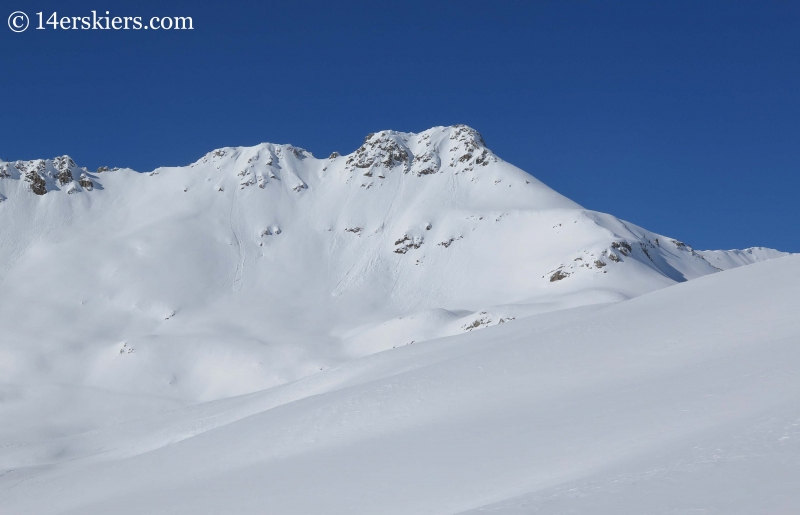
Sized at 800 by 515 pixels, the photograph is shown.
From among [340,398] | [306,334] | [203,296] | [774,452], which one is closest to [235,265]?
[203,296]

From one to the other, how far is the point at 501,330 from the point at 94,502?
20473 mm

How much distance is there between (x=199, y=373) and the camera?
82.7m

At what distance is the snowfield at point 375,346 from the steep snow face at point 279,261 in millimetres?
493

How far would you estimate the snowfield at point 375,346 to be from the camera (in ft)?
45.4

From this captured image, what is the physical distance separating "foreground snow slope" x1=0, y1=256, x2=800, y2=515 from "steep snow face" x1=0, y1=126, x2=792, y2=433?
52918 mm

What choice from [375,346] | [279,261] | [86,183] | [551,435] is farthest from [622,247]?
[86,183]

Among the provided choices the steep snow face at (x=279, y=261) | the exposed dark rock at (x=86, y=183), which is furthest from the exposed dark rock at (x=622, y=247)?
the exposed dark rock at (x=86, y=183)

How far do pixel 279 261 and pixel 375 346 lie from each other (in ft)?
141

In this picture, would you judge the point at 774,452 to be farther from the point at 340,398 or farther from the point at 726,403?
the point at 340,398

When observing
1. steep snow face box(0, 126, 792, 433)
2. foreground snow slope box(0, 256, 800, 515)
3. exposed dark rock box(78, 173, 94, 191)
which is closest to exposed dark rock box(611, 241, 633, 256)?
steep snow face box(0, 126, 792, 433)

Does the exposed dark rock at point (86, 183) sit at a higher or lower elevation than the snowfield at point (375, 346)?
higher

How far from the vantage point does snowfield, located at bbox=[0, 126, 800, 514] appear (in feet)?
45.4

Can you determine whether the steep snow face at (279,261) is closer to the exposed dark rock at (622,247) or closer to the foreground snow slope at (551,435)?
the exposed dark rock at (622,247)

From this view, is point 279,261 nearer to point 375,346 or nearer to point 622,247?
point 375,346
